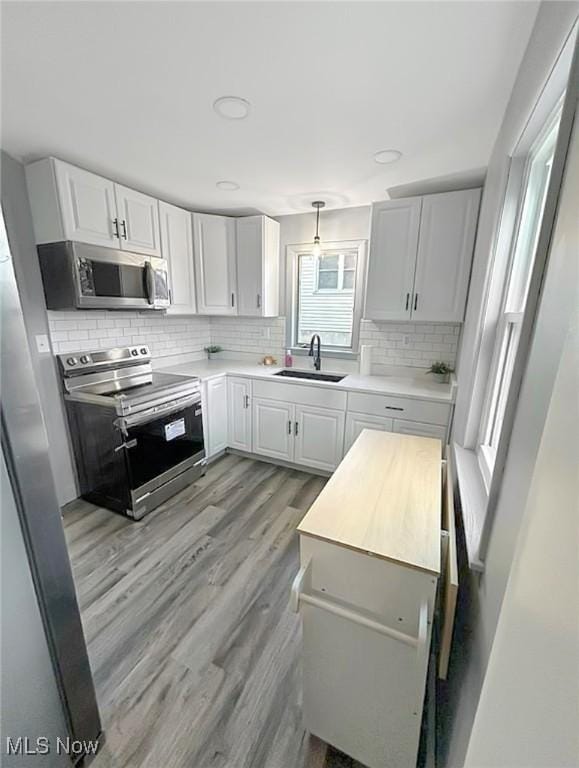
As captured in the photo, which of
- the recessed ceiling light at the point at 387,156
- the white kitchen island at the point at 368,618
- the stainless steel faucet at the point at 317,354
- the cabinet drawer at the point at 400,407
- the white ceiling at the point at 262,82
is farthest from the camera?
the stainless steel faucet at the point at 317,354

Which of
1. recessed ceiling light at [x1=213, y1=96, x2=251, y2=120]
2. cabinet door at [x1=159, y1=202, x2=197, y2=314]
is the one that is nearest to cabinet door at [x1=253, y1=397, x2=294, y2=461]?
cabinet door at [x1=159, y1=202, x2=197, y2=314]

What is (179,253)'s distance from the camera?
2953 millimetres

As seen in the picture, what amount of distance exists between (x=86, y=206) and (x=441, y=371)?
3001 millimetres

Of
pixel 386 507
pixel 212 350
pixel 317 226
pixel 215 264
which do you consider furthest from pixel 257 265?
pixel 386 507

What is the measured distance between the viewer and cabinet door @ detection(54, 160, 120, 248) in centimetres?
202

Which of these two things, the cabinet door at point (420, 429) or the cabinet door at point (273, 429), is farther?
the cabinet door at point (273, 429)

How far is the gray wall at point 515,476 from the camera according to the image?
2.13 ft

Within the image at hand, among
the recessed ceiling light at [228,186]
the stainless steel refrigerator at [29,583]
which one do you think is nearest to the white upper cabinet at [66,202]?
the recessed ceiling light at [228,186]

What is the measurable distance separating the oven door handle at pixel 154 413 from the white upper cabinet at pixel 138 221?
1.27 m

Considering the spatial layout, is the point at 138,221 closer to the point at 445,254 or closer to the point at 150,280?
the point at 150,280

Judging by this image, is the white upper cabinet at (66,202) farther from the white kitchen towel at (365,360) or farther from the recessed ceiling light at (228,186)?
the white kitchen towel at (365,360)

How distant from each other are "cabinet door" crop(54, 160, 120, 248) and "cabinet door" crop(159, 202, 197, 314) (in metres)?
0.50

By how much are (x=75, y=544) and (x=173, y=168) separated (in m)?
2.67

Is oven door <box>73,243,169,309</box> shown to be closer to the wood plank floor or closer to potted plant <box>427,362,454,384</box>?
the wood plank floor
